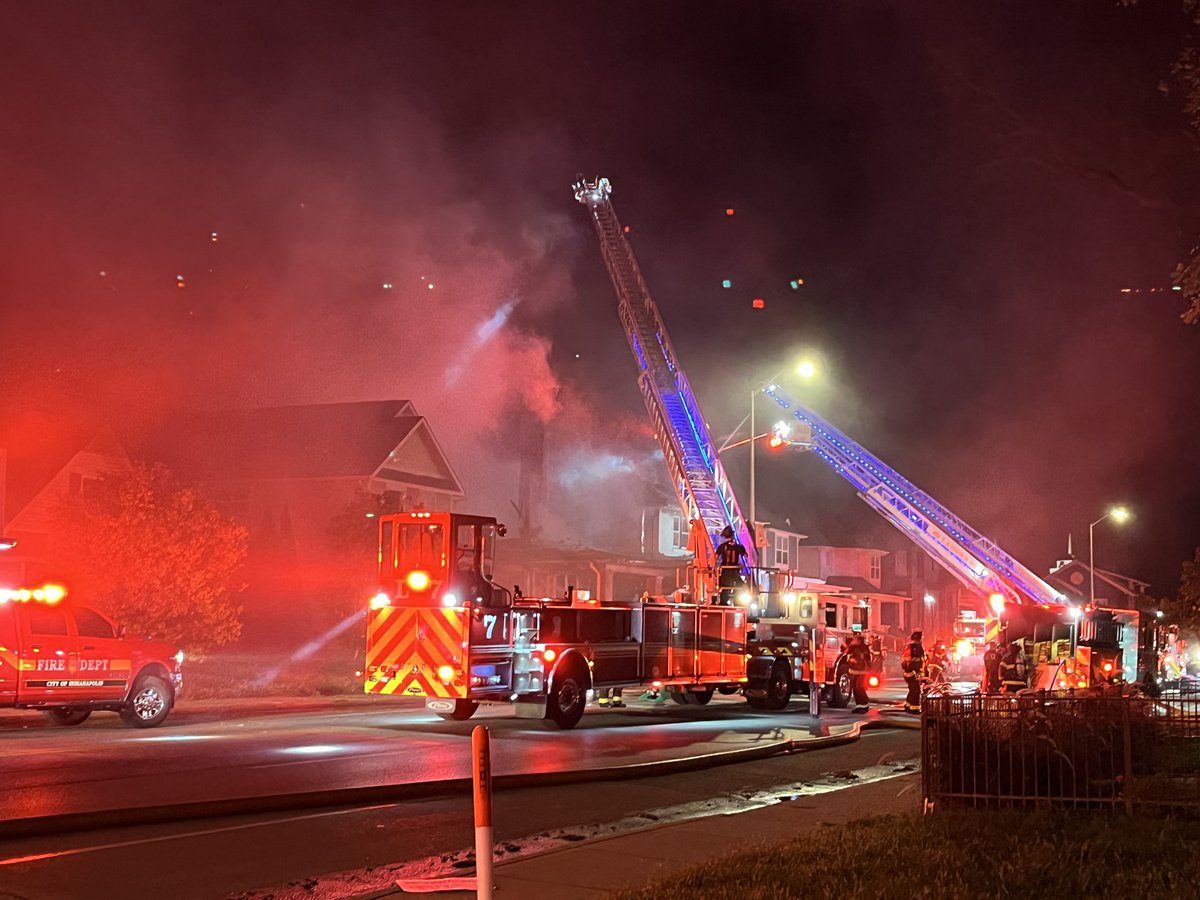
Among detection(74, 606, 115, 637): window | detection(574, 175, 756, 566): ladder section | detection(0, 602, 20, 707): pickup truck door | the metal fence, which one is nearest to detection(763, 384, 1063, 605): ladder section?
detection(574, 175, 756, 566): ladder section

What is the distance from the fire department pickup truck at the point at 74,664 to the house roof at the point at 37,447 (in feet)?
64.7

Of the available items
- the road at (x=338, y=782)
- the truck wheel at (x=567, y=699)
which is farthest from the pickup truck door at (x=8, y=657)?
the truck wheel at (x=567, y=699)

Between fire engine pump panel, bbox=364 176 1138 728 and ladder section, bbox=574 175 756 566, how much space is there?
0.12ft

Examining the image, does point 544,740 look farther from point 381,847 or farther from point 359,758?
point 381,847

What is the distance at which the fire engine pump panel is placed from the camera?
15773mm

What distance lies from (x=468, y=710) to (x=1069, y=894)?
425 inches

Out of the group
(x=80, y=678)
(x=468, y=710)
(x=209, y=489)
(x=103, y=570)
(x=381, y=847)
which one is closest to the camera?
(x=381, y=847)

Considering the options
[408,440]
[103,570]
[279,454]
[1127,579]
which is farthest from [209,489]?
[1127,579]

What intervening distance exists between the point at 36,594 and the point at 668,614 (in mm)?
9258

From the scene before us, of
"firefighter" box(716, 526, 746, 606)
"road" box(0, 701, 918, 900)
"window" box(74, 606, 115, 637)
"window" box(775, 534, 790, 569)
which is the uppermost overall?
"window" box(775, 534, 790, 569)

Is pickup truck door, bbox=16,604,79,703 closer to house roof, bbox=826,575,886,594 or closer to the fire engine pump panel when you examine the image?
the fire engine pump panel

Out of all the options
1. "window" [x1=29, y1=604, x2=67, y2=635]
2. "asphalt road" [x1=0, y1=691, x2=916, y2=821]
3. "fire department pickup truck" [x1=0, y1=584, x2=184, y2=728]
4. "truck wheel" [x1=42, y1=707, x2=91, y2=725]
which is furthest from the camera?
"truck wheel" [x1=42, y1=707, x2=91, y2=725]

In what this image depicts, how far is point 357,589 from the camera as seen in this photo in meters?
32.0

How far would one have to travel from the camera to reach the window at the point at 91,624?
15.1 m
